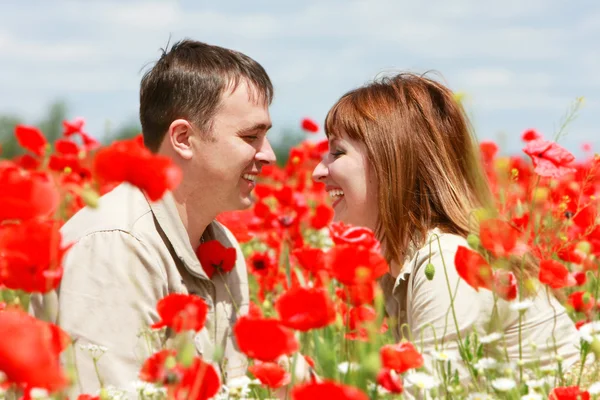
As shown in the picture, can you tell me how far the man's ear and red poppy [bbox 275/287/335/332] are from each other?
1624mm

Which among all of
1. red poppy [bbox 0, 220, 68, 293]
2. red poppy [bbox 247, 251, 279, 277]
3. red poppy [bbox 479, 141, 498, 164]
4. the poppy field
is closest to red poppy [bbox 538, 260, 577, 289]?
the poppy field

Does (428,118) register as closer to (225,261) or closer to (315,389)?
(225,261)

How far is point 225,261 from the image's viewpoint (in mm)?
3336

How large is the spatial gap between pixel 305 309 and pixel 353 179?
5.61 feet

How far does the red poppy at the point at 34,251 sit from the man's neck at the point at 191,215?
5.02 feet

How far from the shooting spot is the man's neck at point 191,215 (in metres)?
3.22

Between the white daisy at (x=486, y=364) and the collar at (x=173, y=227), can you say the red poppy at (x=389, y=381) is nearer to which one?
the white daisy at (x=486, y=364)

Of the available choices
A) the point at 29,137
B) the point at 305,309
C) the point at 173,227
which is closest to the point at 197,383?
the point at 305,309

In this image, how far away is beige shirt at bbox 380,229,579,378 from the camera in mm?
2727

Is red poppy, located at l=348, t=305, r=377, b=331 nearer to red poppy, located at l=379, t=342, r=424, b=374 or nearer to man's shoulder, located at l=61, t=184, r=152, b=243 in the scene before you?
red poppy, located at l=379, t=342, r=424, b=374

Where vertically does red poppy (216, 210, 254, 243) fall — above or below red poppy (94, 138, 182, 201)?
below

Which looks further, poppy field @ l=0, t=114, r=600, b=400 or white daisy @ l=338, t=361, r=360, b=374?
white daisy @ l=338, t=361, r=360, b=374

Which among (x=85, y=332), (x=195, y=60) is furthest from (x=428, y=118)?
(x=85, y=332)

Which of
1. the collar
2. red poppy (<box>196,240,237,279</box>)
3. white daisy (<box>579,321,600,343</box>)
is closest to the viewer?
white daisy (<box>579,321,600,343</box>)
